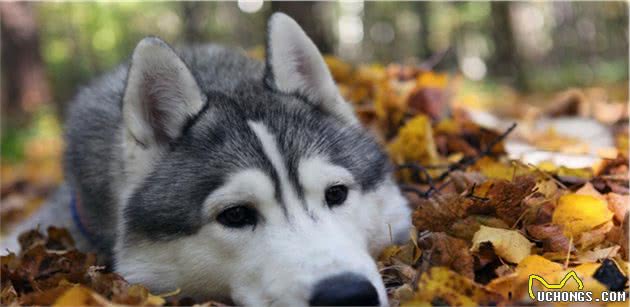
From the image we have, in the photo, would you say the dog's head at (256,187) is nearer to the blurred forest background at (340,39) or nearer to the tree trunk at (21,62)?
the blurred forest background at (340,39)

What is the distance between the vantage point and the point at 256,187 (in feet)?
8.34

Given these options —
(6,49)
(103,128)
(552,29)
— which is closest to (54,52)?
(6,49)

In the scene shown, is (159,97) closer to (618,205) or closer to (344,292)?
(344,292)

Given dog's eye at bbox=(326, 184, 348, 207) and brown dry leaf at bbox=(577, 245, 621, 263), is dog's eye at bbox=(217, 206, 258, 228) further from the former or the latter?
brown dry leaf at bbox=(577, 245, 621, 263)

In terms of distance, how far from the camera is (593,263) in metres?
2.48

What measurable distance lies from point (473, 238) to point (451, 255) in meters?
0.23

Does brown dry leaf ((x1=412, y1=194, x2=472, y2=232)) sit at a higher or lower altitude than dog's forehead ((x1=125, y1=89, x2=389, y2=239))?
lower

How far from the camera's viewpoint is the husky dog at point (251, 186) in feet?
7.75

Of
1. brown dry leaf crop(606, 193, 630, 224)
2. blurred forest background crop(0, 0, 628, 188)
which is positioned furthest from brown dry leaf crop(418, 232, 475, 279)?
blurred forest background crop(0, 0, 628, 188)

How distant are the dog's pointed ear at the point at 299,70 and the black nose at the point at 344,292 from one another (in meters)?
1.28

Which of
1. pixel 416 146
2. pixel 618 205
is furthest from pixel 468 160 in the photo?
pixel 618 205

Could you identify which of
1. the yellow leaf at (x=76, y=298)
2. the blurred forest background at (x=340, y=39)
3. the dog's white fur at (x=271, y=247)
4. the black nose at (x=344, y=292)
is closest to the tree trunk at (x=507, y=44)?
the blurred forest background at (x=340, y=39)

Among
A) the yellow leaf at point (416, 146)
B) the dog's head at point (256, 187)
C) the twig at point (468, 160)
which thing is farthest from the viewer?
the yellow leaf at point (416, 146)

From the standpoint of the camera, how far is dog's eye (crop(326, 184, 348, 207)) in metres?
2.70
